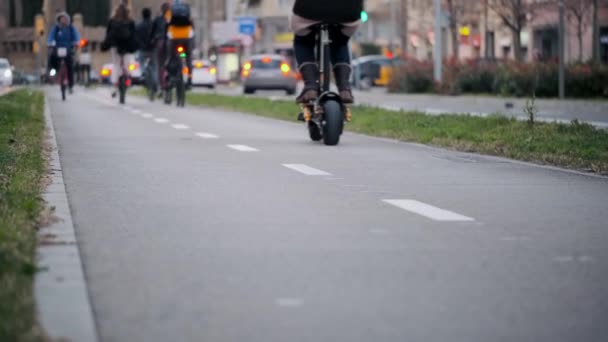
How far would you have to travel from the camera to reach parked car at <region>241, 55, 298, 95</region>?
5875 cm

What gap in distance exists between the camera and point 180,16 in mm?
34188

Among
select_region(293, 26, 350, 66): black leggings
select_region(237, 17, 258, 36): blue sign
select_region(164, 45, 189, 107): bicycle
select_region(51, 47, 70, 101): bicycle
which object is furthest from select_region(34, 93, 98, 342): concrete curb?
select_region(237, 17, 258, 36): blue sign

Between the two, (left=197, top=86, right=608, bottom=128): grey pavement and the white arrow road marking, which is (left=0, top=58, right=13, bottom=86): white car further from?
the white arrow road marking

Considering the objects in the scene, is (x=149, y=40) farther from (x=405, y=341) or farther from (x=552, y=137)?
(x=405, y=341)

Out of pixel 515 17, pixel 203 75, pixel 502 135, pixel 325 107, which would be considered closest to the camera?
pixel 325 107

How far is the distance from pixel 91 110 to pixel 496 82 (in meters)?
19.5

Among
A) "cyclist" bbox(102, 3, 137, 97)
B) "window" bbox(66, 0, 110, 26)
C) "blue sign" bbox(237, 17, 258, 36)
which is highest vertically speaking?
"blue sign" bbox(237, 17, 258, 36)

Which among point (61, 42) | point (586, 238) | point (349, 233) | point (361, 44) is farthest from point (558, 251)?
point (361, 44)

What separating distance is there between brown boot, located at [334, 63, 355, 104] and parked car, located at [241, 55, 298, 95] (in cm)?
4111

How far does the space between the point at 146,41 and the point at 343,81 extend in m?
18.7

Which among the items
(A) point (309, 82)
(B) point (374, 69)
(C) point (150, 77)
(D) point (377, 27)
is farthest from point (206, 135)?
(D) point (377, 27)

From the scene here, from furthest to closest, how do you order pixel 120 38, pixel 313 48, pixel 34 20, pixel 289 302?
pixel 120 38 < pixel 34 20 < pixel 313 48 < pixel 289 302

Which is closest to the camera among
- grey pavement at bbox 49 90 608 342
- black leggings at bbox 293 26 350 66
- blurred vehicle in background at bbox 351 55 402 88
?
grey pavement at bbox 49 90 608 342

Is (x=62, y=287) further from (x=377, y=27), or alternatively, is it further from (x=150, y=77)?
(x=377, y=27)
